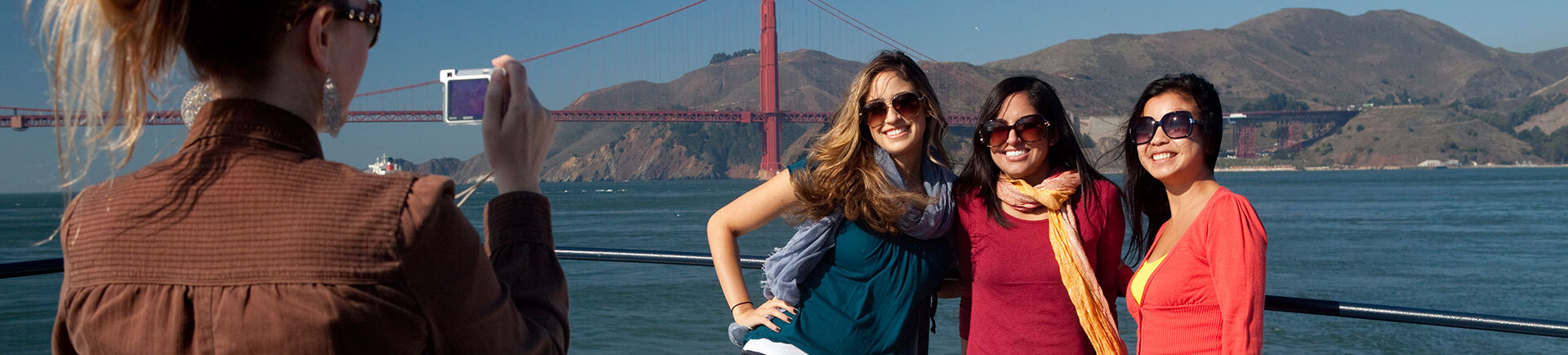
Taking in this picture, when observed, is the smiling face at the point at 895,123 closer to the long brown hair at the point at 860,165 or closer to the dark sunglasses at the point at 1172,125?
the long brown hair at the point at 860,165

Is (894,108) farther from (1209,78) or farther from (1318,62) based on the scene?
(1318,62)

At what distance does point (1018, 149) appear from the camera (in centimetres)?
188

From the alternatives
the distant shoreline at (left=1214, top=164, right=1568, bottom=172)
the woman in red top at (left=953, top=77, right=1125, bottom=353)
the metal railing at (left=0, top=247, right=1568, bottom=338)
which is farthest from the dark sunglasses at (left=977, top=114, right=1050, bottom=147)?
the distant shoreline at (left=1214, top=164, right=1568, bottom=172)

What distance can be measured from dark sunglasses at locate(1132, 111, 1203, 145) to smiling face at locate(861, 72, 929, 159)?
0.39 metres

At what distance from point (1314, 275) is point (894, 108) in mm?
22521

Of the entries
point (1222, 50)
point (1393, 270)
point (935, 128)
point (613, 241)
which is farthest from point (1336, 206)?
point (1222, 50)

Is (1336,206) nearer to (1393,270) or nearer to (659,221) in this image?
(1393,270)

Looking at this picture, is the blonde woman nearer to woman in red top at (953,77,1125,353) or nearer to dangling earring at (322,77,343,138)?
dangling earring at (322,77,343,138)

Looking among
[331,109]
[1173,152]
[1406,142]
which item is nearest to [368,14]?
[331,109]

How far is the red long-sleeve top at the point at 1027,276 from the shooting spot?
1766 mm

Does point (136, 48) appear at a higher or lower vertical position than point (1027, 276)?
higher

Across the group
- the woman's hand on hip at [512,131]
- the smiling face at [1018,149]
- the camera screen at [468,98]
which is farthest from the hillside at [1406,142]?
the woman's hand on hip at [512,131]

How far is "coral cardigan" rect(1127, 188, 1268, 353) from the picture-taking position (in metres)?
1.44

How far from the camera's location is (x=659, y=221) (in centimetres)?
3691
